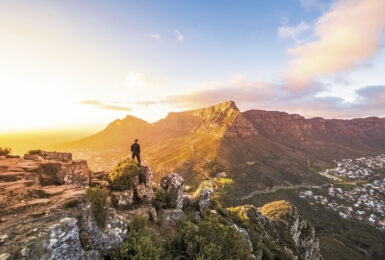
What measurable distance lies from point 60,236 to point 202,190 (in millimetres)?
17917

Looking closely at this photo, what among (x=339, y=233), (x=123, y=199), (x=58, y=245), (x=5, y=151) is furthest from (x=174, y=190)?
A: (x=339, y=233)

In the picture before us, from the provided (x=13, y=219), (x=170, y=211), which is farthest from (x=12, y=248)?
(x=170, y=211)

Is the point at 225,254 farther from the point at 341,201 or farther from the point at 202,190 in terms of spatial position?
the point at 341,201

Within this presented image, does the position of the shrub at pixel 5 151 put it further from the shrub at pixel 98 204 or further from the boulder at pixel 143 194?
the boulder at pixel 143 194

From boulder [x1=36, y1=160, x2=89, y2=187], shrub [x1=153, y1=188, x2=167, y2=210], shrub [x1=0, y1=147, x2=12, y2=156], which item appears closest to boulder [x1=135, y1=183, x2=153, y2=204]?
shrub [x1=153, y1=188, x2=167, y2=210]

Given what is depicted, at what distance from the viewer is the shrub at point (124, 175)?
1444 cm

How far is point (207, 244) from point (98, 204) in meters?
8.35

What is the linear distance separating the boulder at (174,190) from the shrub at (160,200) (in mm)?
589

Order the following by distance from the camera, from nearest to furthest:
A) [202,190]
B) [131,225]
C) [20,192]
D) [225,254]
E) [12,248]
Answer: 1. [12,248]
2. [20,192]
3. [131,225]
4. [225,254]
5. [202,190]

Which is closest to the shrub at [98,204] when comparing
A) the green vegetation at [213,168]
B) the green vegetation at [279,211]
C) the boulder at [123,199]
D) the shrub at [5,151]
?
the boulder at [123,199]

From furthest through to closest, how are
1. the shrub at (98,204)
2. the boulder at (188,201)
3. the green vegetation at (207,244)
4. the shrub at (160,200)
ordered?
the boulder at (188,201) → the shrub at (160,200) → the green vegetation at (207,244) → the shrub at (98,204)

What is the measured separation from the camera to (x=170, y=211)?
A: 15.5 metres

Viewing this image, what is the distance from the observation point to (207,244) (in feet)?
36.9

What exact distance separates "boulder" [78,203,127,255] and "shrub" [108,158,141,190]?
558 cm
